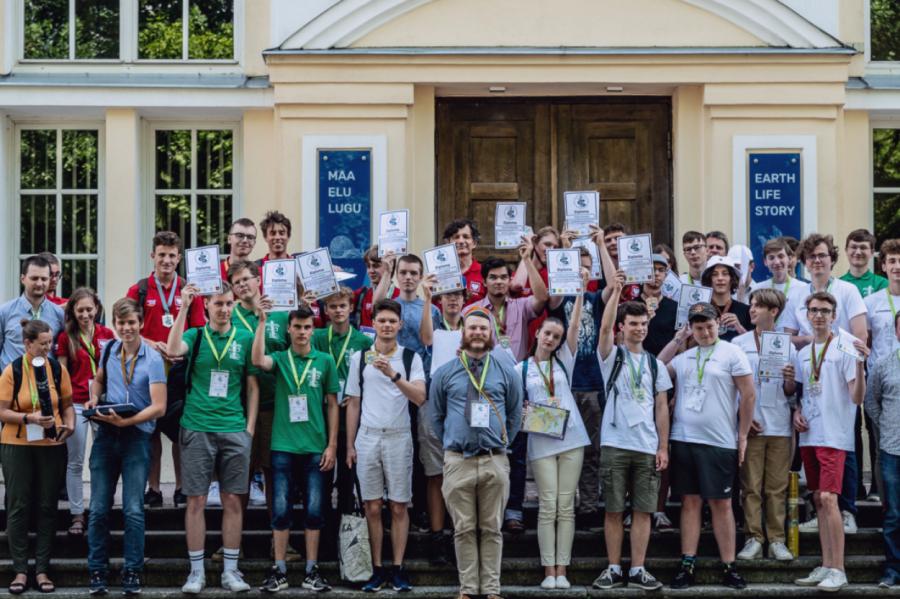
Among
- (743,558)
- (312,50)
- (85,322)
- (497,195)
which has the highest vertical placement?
(312,50)

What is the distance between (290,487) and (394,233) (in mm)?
2046

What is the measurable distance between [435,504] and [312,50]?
4552mm

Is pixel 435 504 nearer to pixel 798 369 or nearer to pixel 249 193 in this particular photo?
pixel 798 369

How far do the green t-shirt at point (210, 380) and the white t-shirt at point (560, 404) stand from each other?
1.98m

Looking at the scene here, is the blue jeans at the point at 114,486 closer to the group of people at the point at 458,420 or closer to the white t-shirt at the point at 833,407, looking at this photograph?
the group of people at the point at 458,420

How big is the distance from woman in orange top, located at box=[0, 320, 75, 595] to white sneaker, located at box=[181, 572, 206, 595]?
100 centimetres

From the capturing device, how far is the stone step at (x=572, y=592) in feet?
32.8

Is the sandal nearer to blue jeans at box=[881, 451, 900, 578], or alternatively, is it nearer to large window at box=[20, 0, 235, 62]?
large window at box=[20, 0, 235, 62]

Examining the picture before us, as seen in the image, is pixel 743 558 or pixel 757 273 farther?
pixel 757 273

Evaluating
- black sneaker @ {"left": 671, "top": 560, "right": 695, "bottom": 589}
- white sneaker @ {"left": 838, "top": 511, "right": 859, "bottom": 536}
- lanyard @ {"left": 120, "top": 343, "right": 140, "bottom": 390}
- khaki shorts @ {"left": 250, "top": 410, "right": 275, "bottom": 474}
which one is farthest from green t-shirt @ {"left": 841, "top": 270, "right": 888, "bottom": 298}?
lanyard @ {"left": 120, "top": 343, "right": 140, "bottom": 390}

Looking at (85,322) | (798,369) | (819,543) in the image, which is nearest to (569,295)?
(798,369)

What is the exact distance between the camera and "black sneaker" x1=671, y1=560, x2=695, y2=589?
10.1 m

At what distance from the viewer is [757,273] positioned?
1262 cm

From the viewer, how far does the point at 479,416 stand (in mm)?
9844
